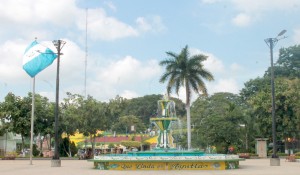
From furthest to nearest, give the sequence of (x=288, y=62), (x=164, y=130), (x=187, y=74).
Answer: (x=288, y=62) < (x=187, y=74) < (x=164, y=130)

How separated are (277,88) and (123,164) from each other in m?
30.7

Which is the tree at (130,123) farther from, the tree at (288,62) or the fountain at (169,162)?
the fountain at (169,162)

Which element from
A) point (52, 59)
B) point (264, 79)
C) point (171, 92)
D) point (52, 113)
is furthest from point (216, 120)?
point (264, 79)

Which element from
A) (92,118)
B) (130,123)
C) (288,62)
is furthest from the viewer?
(130,123)

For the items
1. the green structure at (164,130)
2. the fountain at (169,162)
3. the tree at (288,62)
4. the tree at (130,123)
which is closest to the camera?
the fountain at (169,162)

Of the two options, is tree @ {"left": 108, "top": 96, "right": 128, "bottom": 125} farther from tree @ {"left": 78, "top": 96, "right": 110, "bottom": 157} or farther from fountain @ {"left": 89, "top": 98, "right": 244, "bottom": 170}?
fountain @ {"left": 89, "top": 98, "right": 244, "bottom": 170}

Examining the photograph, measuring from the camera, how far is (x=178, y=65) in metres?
47.5

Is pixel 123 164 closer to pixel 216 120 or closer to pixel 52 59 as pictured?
pixel 52 59

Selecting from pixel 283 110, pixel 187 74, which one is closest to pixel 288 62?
pixel 283 110

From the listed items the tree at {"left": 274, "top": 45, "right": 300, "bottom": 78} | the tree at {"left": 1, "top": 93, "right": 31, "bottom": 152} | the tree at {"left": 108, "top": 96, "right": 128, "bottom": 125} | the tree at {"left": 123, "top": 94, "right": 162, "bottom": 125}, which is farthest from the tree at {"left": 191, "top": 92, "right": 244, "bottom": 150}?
the tree at {"left": 123, "top": 94, "right": 162, "bottom": 125}

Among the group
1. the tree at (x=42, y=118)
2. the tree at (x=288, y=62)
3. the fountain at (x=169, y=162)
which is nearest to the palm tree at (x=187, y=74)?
the tree at (x=42, y=118)

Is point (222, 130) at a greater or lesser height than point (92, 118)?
lesser

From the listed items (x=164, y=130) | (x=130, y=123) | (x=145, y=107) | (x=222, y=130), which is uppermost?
(x=145, y=107)

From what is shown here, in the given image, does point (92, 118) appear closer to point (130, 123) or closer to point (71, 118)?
point (71, 118)
